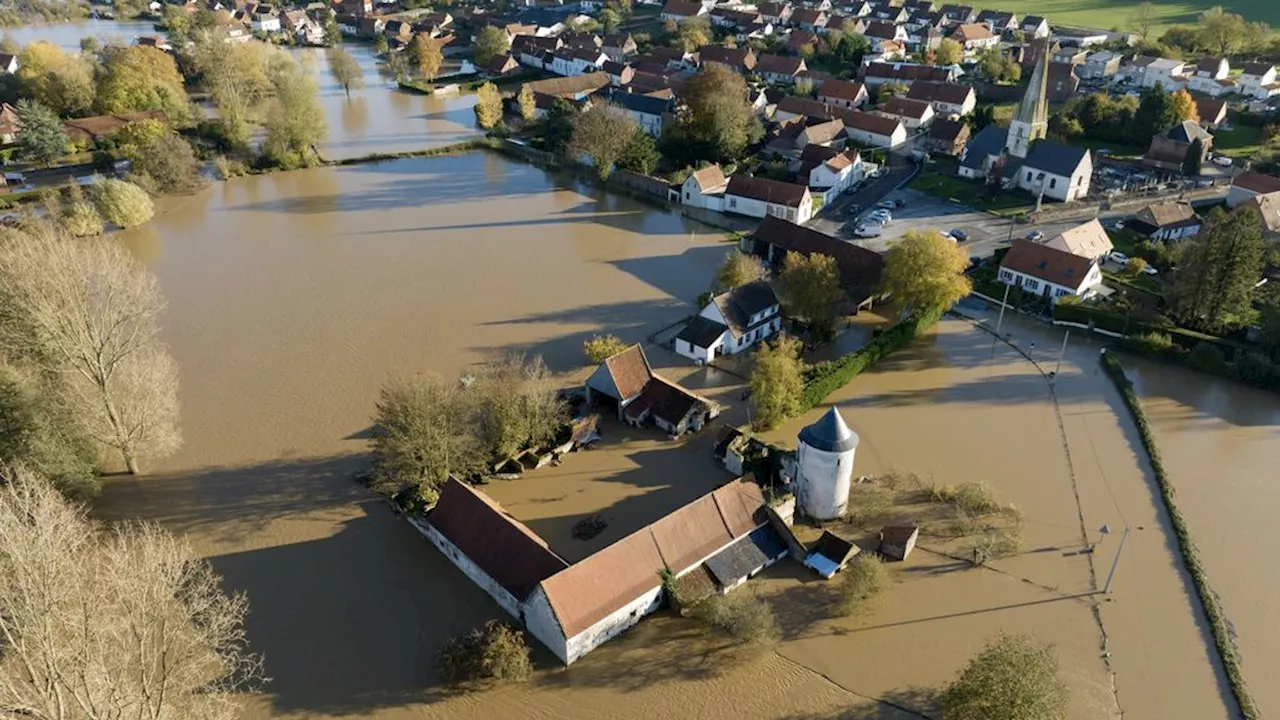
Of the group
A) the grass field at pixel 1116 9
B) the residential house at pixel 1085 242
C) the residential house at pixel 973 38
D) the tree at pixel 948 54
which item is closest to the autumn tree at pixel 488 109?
the residential house at pixel 1085 242

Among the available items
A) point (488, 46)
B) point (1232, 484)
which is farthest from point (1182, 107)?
point (488, 46)

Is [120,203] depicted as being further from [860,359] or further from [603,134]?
[860,359]

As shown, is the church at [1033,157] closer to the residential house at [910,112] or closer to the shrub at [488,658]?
the residential house at [910,112]

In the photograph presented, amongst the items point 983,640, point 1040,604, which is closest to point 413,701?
point 983,640

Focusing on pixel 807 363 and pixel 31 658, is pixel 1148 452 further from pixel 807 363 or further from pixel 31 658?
pixel 31 658

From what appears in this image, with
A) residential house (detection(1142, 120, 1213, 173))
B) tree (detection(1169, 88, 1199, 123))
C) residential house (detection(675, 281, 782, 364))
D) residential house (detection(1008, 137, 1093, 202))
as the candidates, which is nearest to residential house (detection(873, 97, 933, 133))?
residential house (detection(1008, 137, 1093, 202))

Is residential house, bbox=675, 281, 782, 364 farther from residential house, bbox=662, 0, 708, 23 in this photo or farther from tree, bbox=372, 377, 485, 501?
residential house, bbox=662, 0, 708, 23
